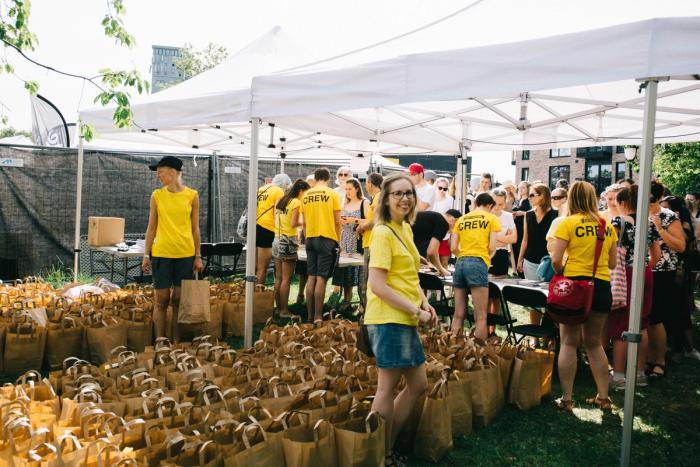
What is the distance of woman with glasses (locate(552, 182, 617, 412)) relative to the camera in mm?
3875

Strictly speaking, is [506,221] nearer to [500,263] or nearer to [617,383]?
[500,263]

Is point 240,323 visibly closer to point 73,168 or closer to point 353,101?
point 353,101

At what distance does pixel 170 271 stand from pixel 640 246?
3.72 metres

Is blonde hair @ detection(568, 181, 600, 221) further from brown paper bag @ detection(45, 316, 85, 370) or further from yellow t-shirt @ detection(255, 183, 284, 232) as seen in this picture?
yellow t-shirt @ detection(255, 183, 284, 232)

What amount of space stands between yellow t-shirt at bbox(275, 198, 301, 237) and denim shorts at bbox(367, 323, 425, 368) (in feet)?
12.9

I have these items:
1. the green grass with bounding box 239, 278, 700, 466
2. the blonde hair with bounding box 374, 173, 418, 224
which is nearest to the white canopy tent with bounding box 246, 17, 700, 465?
the green grass with bounding box 239, 278, 700, 466

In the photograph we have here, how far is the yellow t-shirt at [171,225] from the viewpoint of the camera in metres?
4.94

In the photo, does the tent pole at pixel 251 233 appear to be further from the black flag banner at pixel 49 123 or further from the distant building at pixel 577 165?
the distant building at pixel 577 165

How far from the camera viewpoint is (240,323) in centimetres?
590

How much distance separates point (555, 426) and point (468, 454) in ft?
2.81

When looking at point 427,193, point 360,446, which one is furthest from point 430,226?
point 360,446

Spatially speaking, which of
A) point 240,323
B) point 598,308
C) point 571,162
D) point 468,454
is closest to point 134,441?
point 468,454

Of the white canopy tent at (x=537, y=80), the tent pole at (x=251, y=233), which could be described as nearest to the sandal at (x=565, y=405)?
the white canopy tent at (x=537, y=80)

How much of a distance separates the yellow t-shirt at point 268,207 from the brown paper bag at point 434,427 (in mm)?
4593
